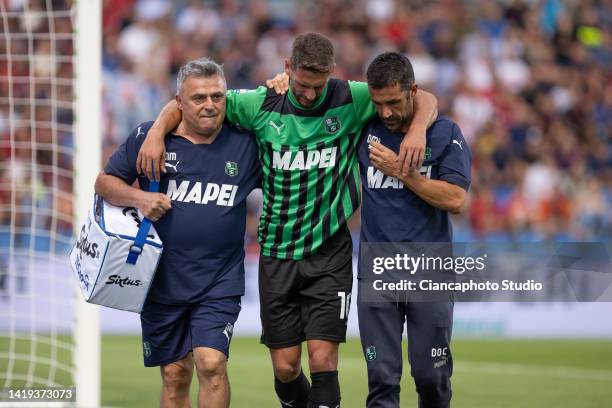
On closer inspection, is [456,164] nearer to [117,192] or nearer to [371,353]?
[371,353]

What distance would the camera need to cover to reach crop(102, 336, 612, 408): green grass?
32.9ft

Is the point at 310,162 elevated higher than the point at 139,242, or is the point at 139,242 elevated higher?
the point at 310,162

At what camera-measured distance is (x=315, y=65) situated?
6711 millimetres

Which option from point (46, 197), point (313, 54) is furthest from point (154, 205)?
point (46, 197)

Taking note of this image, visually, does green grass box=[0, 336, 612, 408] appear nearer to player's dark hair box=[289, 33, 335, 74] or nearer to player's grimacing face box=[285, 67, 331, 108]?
player's grimacing face box=[285, 67, 331, 108]

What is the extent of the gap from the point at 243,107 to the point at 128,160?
0.86 meters

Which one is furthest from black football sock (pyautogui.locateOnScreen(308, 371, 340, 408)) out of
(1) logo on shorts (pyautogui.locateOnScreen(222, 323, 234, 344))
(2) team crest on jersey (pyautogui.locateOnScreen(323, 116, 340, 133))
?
(2) team crest on jersey (pyautogui.locateOnScreen(323, 116, 340, 133))

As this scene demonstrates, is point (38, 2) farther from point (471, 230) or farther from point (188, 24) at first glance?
point (471, 230)

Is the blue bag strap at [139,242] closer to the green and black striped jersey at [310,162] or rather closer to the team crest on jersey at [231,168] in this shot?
the team crest on jersey at [231,168]

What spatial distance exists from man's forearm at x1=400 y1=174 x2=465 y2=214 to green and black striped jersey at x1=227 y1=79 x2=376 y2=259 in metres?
0.54

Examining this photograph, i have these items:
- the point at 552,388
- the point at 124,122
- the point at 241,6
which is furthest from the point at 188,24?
the point at 552,388

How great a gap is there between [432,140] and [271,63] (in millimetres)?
13102

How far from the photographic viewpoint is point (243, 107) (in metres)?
7.27

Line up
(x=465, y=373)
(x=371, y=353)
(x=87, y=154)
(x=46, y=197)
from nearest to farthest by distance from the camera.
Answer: (x=371, y=353) < (x=87, y=154) < (x=465, y=373) < (x=46, y=197)
